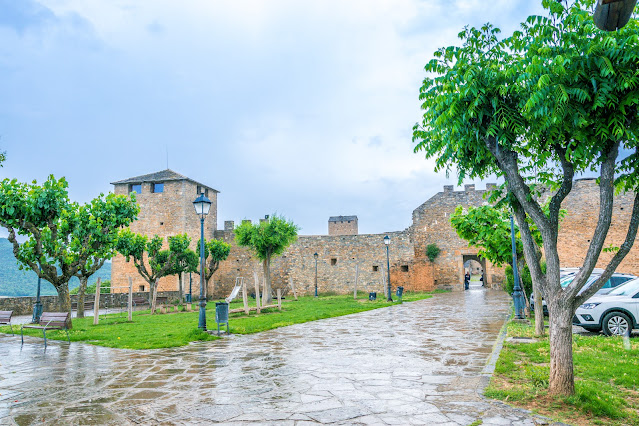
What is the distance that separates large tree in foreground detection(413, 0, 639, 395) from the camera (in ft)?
13.6

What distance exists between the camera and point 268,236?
894 inches

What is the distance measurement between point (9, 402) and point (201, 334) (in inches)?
207

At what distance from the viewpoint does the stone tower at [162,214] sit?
104 feet

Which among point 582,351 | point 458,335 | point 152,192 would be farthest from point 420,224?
point 582,351

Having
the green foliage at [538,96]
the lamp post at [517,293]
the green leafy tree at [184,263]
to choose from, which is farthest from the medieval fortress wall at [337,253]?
the green foliage at [538,96]

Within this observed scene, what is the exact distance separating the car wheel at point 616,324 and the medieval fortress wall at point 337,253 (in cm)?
2197

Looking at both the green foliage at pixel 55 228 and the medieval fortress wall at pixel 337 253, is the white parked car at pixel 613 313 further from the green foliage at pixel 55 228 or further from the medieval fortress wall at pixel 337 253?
the medieval fortress wall at pixel 337 253

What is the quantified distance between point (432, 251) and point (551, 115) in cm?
2814

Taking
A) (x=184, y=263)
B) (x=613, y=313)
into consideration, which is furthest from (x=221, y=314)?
(x=184, y=263)

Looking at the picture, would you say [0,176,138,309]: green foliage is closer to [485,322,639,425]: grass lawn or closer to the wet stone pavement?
the wet stone pavement

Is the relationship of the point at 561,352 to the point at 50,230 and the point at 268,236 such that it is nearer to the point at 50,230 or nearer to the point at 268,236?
the point at 50,230

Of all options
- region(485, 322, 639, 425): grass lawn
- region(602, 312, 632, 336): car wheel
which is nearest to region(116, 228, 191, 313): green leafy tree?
region(485, 322, 639, 425): grass lawn

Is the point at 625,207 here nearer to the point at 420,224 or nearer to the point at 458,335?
the point at 420,224

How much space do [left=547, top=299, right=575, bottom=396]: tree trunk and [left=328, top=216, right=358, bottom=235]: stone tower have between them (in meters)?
47.9
